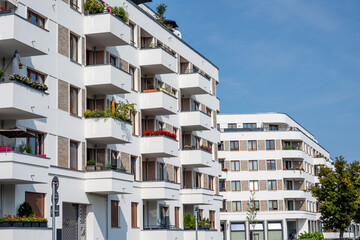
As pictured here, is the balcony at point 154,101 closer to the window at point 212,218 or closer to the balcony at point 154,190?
the balcony at point 154,190

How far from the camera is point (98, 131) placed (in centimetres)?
3484

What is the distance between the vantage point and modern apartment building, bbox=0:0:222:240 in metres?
27.9

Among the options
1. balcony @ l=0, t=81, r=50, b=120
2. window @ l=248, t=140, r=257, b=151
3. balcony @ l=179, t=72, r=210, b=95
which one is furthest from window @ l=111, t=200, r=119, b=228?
window @ l=248, t=140, r=257, b=151

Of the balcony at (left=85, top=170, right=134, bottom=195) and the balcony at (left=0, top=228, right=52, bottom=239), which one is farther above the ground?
the balcony at (left=85, top=170, right=134, bottom=195)

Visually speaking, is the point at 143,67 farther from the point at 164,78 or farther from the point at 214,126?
the point at 214,126

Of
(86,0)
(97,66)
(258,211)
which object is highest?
(86,0)

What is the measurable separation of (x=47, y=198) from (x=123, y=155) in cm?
977

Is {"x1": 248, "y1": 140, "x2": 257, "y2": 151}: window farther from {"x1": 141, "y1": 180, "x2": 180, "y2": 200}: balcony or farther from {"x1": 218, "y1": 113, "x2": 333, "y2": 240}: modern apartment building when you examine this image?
{"x1": 141, "y1": 180, "x2": 180, "y2": 200}: balcony

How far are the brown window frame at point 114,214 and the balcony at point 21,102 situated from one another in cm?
1077

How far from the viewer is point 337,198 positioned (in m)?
69.8

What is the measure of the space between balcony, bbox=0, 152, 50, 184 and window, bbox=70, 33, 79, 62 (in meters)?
8.03

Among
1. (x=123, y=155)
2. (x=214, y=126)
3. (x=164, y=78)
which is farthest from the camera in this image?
(x=214, y=126)

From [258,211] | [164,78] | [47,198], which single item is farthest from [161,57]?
[258,211]

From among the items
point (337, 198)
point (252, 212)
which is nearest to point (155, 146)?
point (337, 198)
